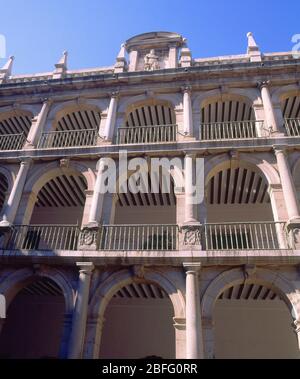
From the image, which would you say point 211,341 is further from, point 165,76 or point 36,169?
point 165,76

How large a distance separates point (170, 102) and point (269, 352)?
9.42m

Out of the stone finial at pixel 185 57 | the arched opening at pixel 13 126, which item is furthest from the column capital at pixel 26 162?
the stone finial at pixel 185 57

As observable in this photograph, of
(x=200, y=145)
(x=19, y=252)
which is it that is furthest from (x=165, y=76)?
(x=19, y=252)

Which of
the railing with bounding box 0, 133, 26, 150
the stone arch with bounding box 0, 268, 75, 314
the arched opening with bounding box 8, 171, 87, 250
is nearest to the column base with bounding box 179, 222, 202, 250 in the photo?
the stone arch with bounding box 0, 268, 75, 314

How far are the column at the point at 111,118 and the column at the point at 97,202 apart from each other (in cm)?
152

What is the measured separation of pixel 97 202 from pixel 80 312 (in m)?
3.28

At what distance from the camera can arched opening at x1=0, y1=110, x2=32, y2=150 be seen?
43.7 feet

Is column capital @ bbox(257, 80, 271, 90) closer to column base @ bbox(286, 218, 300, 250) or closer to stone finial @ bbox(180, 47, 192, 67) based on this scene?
stone finial @ bbox(180, 47, 192, 67)

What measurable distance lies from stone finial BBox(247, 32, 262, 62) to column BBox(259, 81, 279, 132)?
1491mm

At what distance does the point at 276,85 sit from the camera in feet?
39.9

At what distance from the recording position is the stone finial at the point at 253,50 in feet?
42.5

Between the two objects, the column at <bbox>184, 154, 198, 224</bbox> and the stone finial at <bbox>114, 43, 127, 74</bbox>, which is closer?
the column at <bbox>184, 154, 198, 224</bbox>

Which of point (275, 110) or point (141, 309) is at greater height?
point (275, 110)

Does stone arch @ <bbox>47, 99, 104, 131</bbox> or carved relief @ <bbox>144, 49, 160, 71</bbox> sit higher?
carved relief @ <bbox>144, 49, 160, 71</bbox>
